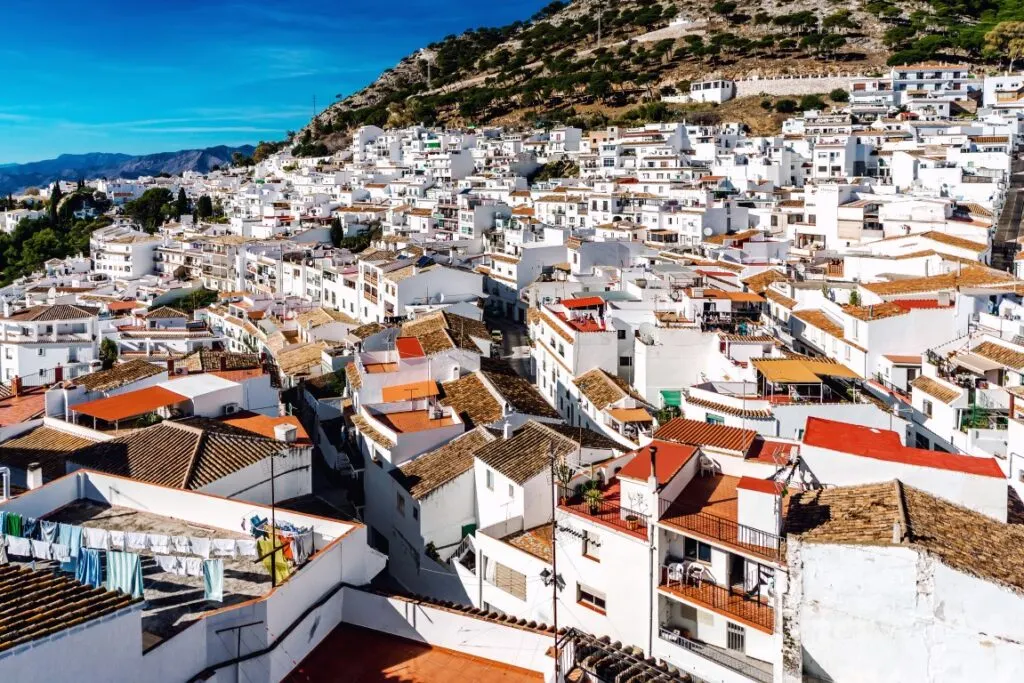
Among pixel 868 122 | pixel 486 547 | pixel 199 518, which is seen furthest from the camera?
pixel 868 122

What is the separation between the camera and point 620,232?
132ft

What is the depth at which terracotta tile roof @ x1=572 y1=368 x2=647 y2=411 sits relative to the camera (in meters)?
19.7

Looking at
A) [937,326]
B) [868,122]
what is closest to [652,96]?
[868,122]

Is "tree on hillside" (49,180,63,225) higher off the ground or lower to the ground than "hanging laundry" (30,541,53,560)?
higher

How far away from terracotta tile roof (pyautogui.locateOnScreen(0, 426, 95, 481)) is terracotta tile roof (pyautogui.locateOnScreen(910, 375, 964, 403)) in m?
16.4

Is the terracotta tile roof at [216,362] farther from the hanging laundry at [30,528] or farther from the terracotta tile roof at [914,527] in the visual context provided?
the terracotta tile roof at [914,527]

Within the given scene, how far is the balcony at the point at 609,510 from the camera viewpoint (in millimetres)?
11484

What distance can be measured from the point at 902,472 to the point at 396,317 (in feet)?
69.0

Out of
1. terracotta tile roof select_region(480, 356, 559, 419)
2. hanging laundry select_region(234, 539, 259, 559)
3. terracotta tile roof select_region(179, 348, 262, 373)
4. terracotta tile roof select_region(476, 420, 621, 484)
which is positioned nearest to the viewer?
hanging laundry select_region(234, 539, 259, 559)

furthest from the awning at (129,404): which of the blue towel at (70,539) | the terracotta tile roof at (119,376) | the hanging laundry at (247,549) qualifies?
the hanging laundry at (247,549)

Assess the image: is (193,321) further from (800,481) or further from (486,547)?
(800,481)

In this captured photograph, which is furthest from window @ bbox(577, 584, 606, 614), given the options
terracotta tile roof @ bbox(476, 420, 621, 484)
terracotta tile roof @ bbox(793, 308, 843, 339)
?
terracotta tile roof @ bbox(793, 308, 843, 339)

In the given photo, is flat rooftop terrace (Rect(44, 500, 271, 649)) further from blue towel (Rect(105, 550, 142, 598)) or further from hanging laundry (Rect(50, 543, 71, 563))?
hanging laundry (Rect(50, 543, 71, 563))

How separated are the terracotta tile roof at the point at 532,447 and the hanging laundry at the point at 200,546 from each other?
17.9ft
